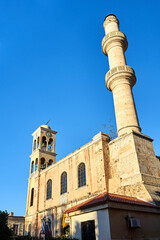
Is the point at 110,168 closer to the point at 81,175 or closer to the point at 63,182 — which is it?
the point at 81,175

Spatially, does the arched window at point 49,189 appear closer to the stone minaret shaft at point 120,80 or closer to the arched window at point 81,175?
the arched window at point 81,175

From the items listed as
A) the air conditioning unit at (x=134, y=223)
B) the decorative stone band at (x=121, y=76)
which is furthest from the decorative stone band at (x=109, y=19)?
the air conditioning unit at (x=134, y=223)

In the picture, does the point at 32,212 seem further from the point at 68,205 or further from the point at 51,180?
the point at 68,205

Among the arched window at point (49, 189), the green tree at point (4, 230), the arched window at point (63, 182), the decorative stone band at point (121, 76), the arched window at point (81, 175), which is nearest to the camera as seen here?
the green tree at point (4, 230)

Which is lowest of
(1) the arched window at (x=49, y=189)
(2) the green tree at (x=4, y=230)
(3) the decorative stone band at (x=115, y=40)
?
(2) the green tree at (x=4, y=230)

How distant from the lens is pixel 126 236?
8258 millimetres

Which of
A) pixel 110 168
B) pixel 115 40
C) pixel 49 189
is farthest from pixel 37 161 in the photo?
pixel 115 40

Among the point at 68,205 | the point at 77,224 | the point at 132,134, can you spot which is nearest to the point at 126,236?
the point at 77,224

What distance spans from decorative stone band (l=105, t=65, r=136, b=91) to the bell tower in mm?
11353

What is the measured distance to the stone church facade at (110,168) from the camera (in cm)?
1288

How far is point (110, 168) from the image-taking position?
14516 mm

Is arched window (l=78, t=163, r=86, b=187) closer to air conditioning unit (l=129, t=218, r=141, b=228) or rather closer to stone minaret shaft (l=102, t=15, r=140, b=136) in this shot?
stone minaret shaft (l=102, t=15, r=140, b=136)

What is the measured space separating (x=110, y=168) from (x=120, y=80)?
6864mm

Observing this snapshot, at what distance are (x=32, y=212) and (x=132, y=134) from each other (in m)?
14.2
